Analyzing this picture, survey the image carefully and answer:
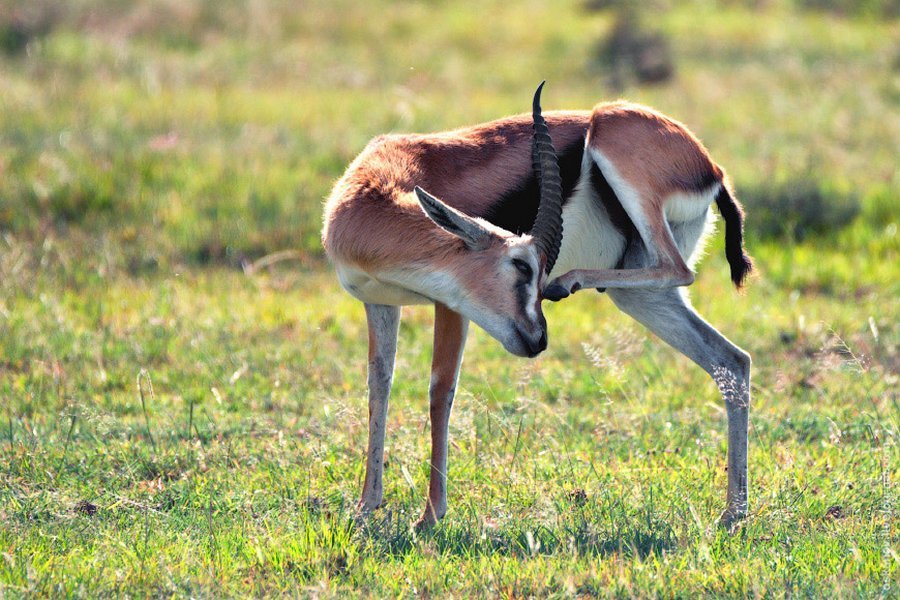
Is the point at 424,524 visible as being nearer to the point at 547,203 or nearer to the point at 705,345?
the point at 547,203

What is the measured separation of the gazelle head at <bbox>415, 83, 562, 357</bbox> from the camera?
4445 millimetres

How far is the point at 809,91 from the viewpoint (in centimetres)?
1395

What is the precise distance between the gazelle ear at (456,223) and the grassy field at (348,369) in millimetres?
921

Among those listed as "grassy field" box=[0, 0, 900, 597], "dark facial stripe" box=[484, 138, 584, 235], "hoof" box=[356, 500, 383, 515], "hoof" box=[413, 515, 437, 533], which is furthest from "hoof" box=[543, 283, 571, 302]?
"hoof" box=[356, 500, 383, 515]

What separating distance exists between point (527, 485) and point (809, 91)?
10.3 meters

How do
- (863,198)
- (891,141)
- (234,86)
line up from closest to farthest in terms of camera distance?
(863,198)
(891,141)
(234,86)

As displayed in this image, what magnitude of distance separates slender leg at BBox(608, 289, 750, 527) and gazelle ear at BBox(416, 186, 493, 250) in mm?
995

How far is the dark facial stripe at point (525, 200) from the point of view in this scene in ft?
16.6

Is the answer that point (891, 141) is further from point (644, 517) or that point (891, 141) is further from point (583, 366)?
point (644, 517)

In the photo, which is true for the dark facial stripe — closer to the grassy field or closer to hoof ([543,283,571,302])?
hoof ([543,283,571,302])

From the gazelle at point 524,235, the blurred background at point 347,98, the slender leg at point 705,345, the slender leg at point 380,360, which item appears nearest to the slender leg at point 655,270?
the gazelle at point 524,235

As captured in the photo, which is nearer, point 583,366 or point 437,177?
point 437,177

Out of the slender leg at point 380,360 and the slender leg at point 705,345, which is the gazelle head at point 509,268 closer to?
the slender leg at point 380,360

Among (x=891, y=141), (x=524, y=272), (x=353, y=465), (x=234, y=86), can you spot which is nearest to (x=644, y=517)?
(x=524, y=272)
